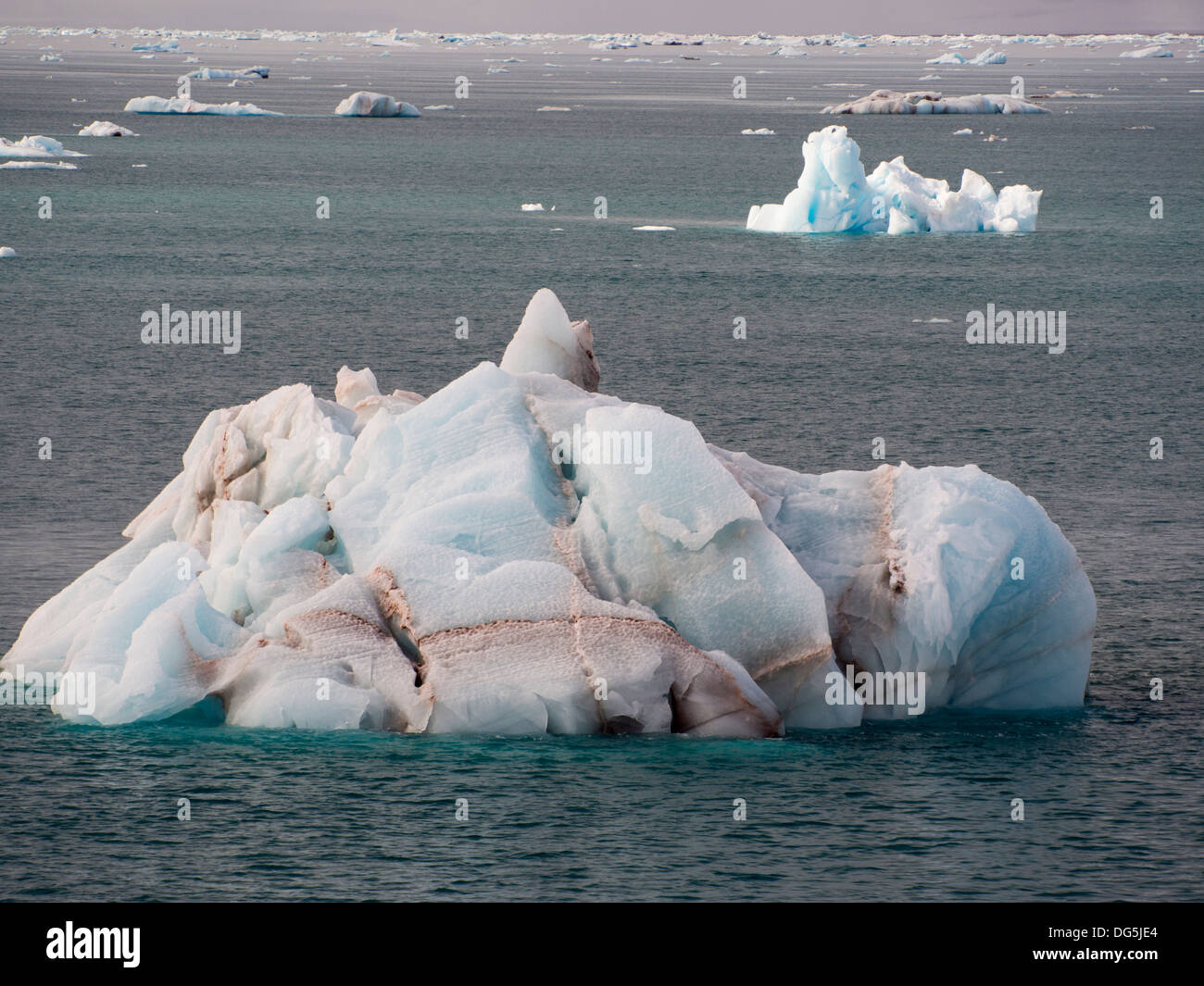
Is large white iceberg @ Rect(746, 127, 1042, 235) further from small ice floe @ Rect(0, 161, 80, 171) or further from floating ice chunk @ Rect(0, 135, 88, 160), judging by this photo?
floating ice chunk @ Rect(0, 135, 88, 160)

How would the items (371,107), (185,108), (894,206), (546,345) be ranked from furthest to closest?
1. (371,107)
2. (185,108)
3. (894,206)
4. (546,345)

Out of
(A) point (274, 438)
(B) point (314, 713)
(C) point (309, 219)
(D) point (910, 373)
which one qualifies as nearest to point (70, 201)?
(C) point (309, 219)

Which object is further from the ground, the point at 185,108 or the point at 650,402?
the point at 185,108

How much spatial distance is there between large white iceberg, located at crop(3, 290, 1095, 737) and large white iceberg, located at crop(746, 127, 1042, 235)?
4650 cm

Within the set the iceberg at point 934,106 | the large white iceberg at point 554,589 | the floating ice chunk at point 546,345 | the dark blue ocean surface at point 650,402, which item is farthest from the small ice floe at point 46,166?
the large white iceberg at point 554,589

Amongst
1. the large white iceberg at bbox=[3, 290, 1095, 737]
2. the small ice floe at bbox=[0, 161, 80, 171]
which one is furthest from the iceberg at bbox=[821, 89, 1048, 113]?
the large white iceberg at bbox=[3, 290, 1095, 737]

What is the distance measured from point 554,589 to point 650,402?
2104 centimetres

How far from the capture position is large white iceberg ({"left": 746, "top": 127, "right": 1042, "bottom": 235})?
69750 mm

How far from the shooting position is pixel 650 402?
41.5m

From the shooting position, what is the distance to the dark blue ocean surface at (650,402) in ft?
59.3

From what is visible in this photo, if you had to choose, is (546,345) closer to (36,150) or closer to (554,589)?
(554,589)

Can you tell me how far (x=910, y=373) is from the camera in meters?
46.6

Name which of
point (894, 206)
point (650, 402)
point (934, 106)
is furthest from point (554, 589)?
point (934, 106)
